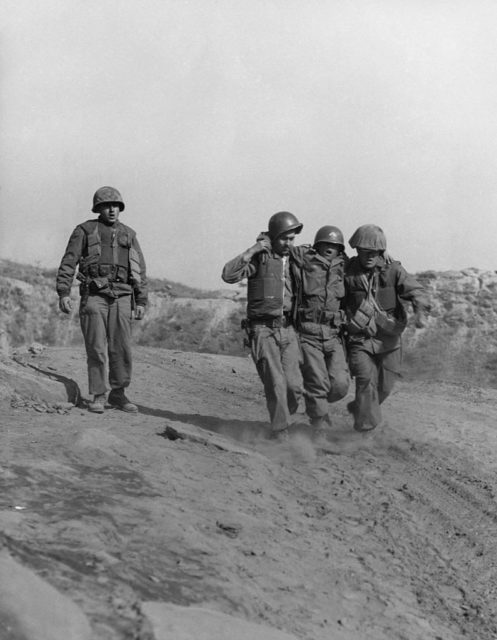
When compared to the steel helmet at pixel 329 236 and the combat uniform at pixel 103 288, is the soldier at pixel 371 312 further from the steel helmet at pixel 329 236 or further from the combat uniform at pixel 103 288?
the combat uniform at pixel 103 288

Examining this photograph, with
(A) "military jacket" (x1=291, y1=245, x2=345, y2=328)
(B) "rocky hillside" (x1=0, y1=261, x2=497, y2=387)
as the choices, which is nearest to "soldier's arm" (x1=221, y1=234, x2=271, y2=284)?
(A) "military jacket" (x1=291, y1=245, x2=345, y2=328)

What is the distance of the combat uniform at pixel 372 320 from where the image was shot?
900cm

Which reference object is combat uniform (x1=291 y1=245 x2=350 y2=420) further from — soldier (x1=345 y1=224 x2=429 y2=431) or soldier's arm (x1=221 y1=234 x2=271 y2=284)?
soldier's arm (x1=221 y1=234 x2=271 y2=284)

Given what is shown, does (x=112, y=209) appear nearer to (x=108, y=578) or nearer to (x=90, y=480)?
(x=90, y=480)

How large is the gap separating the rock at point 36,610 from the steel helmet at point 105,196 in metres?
5.56

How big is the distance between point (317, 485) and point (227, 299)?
20.4 meters

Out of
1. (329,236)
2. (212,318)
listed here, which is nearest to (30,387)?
(329,236)

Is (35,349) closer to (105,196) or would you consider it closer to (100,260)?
(100,260)

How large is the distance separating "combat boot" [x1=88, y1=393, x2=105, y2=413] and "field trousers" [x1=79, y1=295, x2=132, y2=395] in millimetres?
48

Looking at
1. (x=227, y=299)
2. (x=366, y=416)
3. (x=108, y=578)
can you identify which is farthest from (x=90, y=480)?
(x=227, y=299)

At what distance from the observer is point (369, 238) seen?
8.84 meters

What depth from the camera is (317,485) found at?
719 centimetres

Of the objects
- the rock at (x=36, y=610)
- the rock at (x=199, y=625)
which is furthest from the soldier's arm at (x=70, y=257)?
the rock at (x=199, y=625)

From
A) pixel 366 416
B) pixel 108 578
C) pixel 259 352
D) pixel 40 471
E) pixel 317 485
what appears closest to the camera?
pixel 108 578
